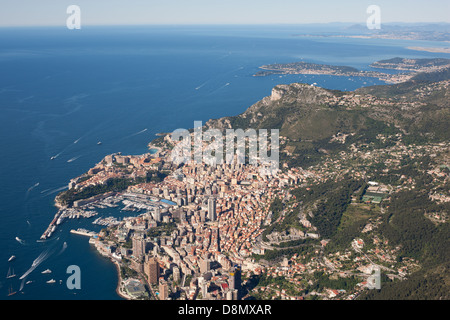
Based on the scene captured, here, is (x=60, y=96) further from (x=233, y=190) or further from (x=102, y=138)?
(x=233, y=190)

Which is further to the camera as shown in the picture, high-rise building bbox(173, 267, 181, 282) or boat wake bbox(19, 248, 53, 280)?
boat wake bbox(19, 248, 53, 280)

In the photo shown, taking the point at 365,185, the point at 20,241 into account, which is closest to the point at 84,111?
the point at 20,241

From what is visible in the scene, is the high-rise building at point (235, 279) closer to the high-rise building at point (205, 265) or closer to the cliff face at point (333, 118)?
the high-rise building at point (205, 265)

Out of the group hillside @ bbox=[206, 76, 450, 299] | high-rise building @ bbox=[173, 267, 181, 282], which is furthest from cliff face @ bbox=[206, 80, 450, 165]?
high-rise building @ bbox=[173, 267, 181, 282]

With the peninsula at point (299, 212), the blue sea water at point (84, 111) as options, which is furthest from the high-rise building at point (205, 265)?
the blue sea water at point (84, 111)

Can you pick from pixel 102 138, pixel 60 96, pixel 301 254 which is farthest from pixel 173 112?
pixel 301 254

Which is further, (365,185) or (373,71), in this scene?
(373,71)

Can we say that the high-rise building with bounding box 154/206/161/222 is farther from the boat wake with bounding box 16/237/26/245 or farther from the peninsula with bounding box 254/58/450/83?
the peninsula with bounding box 254/58/450/83

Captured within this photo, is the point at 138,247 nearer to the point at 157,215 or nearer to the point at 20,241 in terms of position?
the point at 157,215
